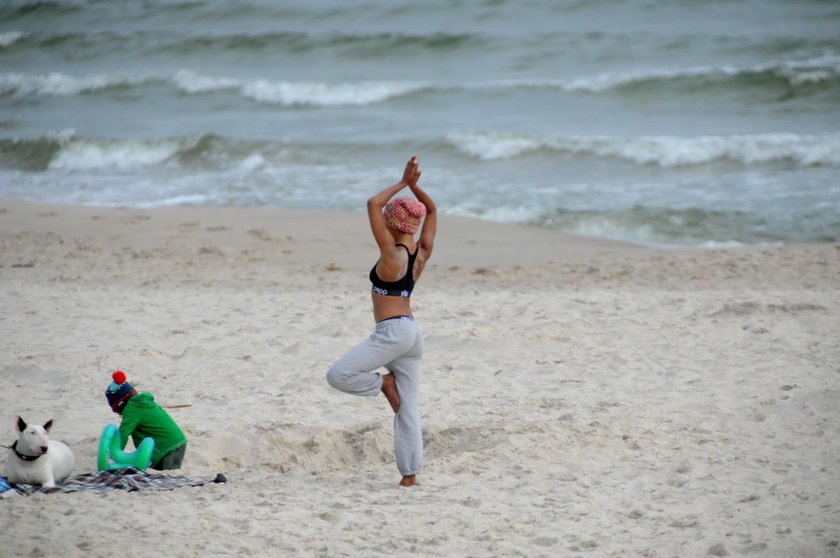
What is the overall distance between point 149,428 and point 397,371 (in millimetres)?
1460

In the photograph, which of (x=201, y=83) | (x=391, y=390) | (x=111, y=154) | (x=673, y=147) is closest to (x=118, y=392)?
(x=391, y=390)

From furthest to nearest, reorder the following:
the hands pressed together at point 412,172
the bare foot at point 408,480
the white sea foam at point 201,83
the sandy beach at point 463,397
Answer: the white sea foam at point 201,83 < the bare foot at point 408,480 < the hands pressed together at point 412,172 < the sandy beach at point 463,397

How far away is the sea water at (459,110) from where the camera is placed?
1590 cm

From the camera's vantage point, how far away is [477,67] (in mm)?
25953

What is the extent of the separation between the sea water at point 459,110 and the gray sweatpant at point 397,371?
8.62m

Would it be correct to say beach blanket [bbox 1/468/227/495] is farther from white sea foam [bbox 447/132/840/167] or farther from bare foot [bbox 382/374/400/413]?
white sea foam [bbox 447/132/840/167]

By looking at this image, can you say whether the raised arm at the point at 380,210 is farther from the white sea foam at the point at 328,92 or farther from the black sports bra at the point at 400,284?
the white sea foam at the point at 328,92

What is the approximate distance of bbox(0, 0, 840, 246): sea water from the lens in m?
15.9

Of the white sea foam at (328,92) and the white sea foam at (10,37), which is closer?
the white sea foam at (328,92)

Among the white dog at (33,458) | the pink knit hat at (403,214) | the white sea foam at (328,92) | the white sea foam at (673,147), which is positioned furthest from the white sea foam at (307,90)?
the white dog at (33,458)

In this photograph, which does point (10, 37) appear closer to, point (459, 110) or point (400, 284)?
point (459, 110)

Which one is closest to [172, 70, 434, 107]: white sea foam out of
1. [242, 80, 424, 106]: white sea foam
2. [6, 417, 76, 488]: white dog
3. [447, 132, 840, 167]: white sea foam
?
A: [242, 80, 424, 106]: white sea foam

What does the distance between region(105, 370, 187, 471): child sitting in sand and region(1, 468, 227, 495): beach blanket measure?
0.48 ft

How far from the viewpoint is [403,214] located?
5.47 meters
